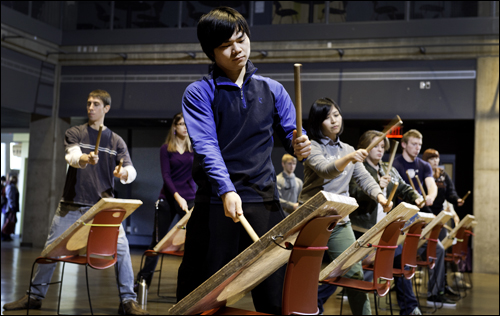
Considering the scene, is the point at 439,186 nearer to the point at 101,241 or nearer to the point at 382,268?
the point at 382,268

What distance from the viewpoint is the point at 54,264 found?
4113 millimetres

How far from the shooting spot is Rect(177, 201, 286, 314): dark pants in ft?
6.23

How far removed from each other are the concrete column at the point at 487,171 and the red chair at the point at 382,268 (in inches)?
248

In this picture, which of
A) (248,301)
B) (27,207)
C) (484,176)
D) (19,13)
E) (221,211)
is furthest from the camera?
(27,207)

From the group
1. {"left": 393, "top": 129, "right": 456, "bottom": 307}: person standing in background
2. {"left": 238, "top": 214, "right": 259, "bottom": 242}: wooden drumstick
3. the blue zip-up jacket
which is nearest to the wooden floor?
{"left": 393, "top": 129, "right": 456, "bottom": 307}: person standing in background

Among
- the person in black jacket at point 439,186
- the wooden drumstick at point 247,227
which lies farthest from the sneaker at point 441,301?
the wooden drumstick at point 247,227

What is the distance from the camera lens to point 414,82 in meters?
9.33

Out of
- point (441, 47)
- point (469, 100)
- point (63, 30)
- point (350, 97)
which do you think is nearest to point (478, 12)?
point (441, 47)

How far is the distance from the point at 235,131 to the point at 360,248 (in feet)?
4.51

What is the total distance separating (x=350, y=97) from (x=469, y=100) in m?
1.90

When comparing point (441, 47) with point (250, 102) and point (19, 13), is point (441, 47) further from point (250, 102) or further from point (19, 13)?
point (250, 102)

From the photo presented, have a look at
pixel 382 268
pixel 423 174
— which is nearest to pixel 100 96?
pixel 382 268

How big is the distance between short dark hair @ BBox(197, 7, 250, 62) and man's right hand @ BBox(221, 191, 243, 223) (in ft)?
1.76

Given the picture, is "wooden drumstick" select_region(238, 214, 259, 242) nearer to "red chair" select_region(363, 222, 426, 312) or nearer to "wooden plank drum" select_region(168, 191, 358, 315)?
"wooden plank drum" select_region(168, 191, 358, 315)
